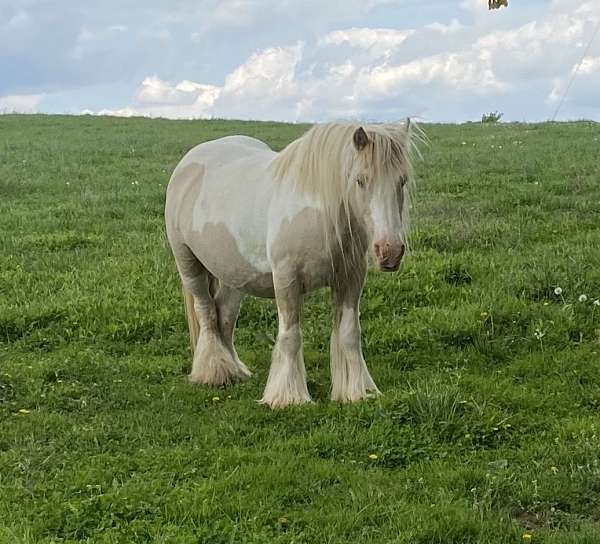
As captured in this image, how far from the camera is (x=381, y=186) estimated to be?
5156 mm

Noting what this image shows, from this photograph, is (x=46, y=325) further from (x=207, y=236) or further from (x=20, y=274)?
(x=207, y=236)

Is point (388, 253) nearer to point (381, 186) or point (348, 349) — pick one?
point (381, 186)

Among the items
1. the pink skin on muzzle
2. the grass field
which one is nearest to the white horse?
the pink skin on muzzle

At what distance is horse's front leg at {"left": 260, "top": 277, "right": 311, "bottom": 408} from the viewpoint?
575 centimetres

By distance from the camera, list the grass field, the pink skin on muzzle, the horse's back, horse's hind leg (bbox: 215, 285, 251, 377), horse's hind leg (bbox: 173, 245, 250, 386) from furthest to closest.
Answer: horse's hind leg (bbox: 215, 285, 251, 377) → horse's hind leg (bbox: 173, 245, 250, 386) → the horse's back → the pink skin on muzzle → the grass field

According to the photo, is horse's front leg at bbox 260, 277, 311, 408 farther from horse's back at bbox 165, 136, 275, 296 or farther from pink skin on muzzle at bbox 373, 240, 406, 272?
pink skin on muzzle at bbox 373, 240, 406, 272

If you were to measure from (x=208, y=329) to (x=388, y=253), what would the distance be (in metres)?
2.39

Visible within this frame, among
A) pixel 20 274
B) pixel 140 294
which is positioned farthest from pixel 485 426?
pixel 20 274

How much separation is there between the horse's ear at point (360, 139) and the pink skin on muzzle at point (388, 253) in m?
0.64

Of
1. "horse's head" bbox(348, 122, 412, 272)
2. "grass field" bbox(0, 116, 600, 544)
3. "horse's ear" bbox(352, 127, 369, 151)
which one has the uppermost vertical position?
"horse's ear" bbox(352, 127, 369, 151)

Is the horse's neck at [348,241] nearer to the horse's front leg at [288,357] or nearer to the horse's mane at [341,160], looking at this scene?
the horse's mane at [341,160]

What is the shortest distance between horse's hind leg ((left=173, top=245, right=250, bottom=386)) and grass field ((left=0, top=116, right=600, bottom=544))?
0.19m

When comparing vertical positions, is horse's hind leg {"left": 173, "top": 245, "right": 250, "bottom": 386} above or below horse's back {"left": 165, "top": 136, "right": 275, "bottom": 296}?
below

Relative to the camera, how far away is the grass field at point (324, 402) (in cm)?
406
